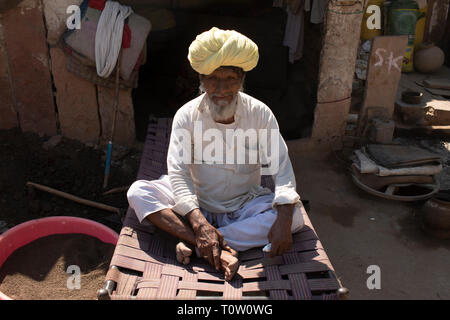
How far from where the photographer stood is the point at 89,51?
4492mm

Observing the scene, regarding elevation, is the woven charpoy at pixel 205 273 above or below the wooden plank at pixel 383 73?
below

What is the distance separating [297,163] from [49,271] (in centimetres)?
294

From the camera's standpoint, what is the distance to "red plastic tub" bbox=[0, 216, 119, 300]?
3356 mm

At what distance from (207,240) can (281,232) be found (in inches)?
17.2

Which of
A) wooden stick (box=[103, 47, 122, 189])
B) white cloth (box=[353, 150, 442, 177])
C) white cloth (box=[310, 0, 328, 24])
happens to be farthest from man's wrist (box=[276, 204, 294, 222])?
white cloth (box=[310, 0, 328, 24])

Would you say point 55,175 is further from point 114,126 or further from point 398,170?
point 398,170

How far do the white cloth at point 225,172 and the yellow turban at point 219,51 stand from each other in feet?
0.89

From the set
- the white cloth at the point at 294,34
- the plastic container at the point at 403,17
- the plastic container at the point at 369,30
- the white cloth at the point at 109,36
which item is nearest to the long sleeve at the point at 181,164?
the white cloth at the point at 109,36

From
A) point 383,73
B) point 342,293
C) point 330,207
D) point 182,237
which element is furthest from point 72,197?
point 383,73

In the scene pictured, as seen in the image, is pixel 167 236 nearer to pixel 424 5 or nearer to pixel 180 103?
pixel 180 103

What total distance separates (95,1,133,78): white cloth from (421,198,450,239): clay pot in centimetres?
325

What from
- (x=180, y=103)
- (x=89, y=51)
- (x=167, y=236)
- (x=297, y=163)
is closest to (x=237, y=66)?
(x=167, y=236)

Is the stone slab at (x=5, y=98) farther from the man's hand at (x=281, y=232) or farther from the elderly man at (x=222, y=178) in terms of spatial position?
the man's hand at (x=281, y=232)

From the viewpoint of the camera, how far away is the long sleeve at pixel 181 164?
9.21 ft
